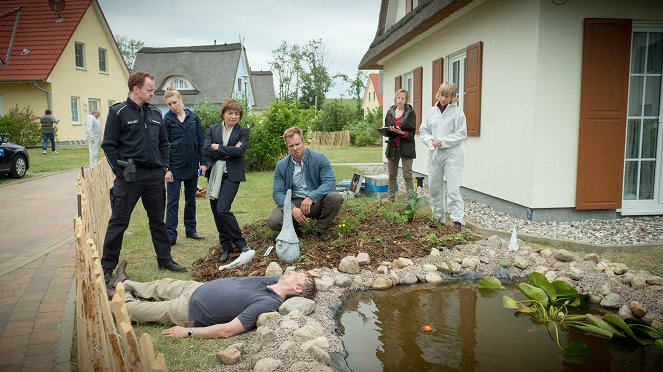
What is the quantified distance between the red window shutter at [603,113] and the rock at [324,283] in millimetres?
4316

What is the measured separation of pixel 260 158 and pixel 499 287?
11646mm

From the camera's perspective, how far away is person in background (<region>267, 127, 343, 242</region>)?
232 inches

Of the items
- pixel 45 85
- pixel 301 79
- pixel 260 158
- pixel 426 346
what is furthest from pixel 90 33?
pixel 301 79

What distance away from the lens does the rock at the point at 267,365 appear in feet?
9.91

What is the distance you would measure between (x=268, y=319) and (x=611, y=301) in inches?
119

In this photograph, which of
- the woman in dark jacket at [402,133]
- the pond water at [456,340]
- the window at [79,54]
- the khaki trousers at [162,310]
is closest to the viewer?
the pond water at [456,340]

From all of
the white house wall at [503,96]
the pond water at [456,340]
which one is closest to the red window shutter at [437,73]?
the white house wall at [503,96]

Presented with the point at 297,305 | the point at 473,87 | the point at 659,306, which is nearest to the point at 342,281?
the point at 297,305

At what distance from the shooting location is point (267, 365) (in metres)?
3.04

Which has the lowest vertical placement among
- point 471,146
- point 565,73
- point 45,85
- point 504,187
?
point 504,187

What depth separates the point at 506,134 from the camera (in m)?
8.04

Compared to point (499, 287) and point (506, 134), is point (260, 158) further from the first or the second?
point (499, 287)

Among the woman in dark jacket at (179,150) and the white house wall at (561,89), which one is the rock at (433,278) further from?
the woman in dark jacket at (179,150)

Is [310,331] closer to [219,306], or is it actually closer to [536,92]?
[219,306]
